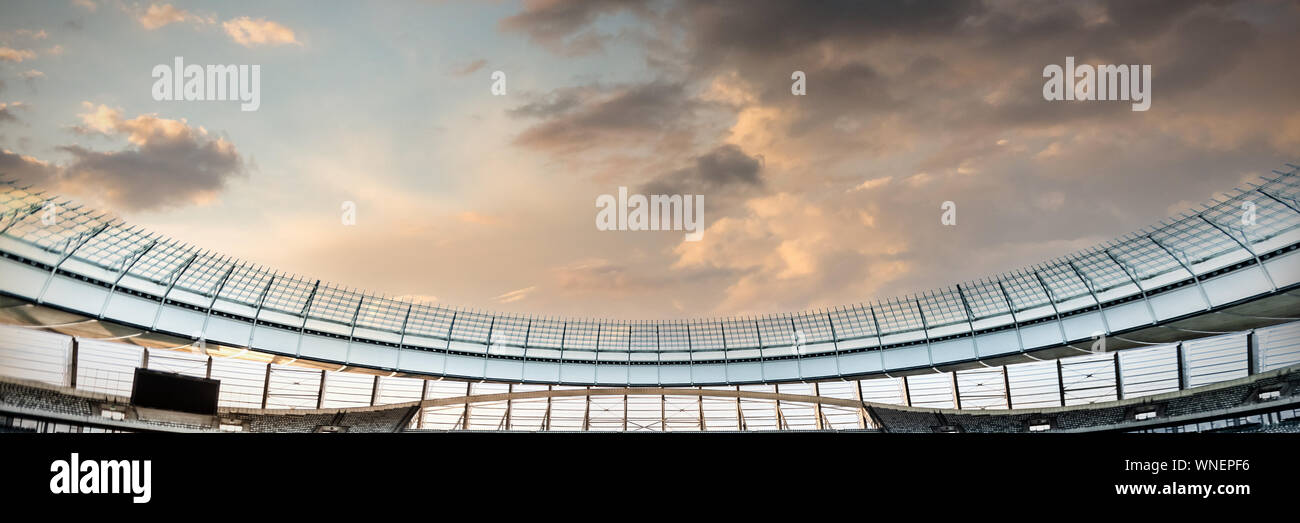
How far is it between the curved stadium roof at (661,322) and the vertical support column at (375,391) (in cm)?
288

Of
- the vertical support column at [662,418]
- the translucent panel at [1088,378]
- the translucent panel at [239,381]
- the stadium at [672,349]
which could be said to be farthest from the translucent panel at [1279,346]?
the translucent panel at [239,381]

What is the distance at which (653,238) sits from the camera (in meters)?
52.4

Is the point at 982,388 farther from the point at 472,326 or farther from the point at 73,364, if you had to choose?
the point at 73,364

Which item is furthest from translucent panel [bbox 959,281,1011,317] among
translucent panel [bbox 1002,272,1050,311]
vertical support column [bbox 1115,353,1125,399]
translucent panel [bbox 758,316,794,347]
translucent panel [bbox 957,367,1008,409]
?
translucent panel [bbox 758,316,794,347]

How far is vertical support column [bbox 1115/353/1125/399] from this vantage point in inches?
1896

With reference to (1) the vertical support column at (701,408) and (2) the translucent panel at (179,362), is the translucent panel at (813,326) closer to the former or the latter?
(1) the vertical support column at (701,408)

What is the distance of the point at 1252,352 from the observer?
43.8m

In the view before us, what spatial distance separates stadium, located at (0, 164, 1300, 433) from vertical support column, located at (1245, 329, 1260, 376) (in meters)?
0.17

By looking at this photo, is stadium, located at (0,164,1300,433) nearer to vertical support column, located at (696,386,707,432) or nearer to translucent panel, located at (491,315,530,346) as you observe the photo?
vertical support column, located at (696,386,707,432)

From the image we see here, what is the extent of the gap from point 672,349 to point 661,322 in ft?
7.56

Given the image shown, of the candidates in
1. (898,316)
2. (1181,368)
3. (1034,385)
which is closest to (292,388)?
(898,316)
